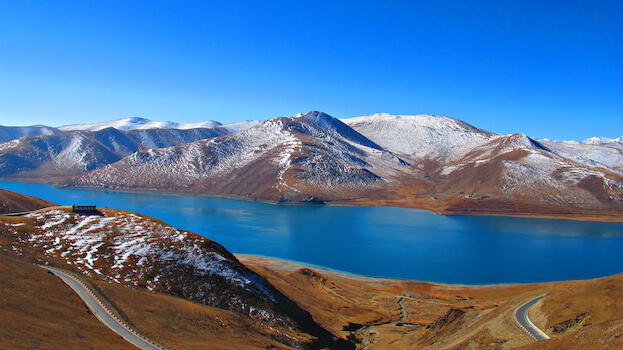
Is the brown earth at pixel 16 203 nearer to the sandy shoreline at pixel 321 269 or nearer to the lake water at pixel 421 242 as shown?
the sandy shoreline at pixel 321 269

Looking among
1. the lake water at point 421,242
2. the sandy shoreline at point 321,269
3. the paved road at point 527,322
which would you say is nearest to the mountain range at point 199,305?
the paved road at point 527,322

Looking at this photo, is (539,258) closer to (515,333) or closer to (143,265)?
(515,333)

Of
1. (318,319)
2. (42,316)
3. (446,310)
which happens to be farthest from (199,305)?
(446,310)

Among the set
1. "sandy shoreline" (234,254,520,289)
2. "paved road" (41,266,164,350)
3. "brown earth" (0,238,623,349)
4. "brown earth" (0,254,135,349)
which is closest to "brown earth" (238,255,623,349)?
"brown earth" (0,238,623,349)

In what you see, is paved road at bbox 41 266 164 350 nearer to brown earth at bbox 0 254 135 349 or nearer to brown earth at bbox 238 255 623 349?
brown earth at bbox 0 254 135 349

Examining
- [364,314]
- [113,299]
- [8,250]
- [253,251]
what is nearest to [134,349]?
[113,299]

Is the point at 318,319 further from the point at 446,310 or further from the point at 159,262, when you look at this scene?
the point at 446,310

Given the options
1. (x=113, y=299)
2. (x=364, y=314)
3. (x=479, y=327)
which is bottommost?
(x=364, y=314)
